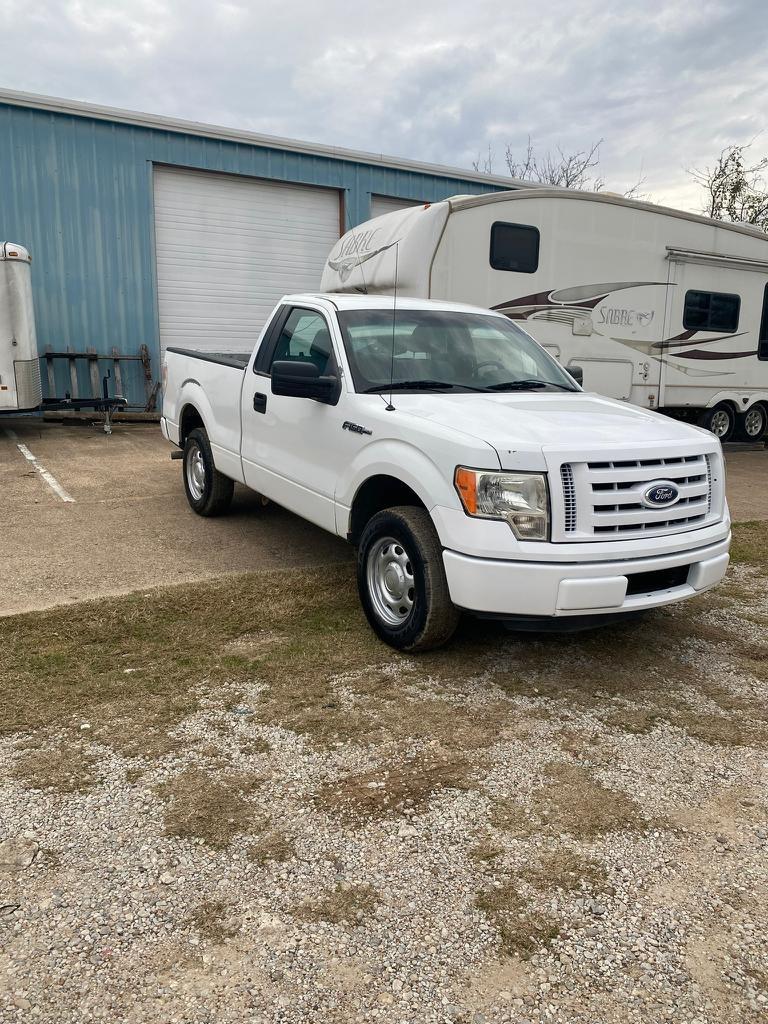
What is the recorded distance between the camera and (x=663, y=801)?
9.76ft

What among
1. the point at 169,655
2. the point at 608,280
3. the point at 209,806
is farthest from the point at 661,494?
the point at 608,280

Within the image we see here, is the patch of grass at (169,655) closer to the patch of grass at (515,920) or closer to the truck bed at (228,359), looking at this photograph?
the patch of grass at (515,920)

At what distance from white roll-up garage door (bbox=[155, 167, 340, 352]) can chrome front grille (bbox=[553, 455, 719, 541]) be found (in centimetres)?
1257

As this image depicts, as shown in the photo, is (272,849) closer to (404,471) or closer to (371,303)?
(404,471)

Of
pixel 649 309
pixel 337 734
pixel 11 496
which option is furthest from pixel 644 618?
pixel 649 309

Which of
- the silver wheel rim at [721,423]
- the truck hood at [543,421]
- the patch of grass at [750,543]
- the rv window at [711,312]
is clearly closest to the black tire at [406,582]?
the truck hood at [543,421]

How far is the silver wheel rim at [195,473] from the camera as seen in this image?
7007 millimetres

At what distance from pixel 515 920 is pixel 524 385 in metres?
3.39

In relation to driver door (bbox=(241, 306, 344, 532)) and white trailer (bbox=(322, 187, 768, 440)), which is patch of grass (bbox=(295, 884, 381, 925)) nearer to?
driver door (bbox=(241, 306, 344, 532))

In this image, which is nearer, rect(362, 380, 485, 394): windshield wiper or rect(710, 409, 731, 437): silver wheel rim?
rect(362, 380, 485, 394): windshield wiper

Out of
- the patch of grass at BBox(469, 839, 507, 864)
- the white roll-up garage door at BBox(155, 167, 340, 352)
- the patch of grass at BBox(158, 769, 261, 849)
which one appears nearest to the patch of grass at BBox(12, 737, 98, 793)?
the patch of grass at BBox(158, 769, 261, 849)

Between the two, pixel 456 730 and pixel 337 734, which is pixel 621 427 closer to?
pixel 456 730

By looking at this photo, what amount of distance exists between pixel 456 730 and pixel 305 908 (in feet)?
4.08

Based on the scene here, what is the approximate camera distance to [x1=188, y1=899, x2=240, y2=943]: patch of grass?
225 cm
